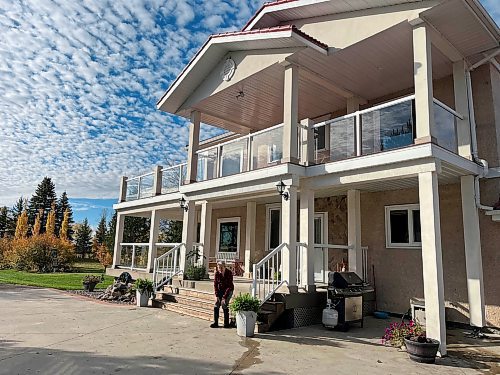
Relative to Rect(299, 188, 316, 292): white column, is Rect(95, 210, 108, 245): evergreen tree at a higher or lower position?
higher

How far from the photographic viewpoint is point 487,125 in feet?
29.8

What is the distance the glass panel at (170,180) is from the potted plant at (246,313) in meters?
7.91

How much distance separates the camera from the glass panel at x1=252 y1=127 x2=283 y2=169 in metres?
10.5

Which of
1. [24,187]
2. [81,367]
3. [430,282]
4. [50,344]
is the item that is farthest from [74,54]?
[24,187]

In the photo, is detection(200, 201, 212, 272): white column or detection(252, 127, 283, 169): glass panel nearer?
detection(252, 127, 283, 169): glass panel

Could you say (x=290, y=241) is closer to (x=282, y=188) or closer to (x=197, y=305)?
(x=282, y=188)

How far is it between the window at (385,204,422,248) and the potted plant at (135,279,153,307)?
7.18 m

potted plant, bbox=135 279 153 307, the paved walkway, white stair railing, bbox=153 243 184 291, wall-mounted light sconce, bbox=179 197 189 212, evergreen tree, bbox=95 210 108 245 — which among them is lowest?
the paved walkway

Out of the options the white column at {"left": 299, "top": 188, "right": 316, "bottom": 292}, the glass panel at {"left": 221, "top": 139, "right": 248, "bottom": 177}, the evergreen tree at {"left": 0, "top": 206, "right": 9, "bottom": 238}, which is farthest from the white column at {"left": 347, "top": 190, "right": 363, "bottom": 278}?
the evergreen tree at {"left": 0, "top": 206, "right": 9, "bottom": 238}

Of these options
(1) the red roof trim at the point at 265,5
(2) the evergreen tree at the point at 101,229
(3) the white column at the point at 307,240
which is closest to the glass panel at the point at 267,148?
(3) the white column at the point at 307,240

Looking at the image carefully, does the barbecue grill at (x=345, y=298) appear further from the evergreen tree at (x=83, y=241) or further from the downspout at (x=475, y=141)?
the evergreen tree at (x=83, y=241)

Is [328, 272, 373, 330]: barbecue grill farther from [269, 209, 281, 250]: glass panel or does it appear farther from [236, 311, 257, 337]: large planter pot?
[269, 209, 281, 250]: glass panel

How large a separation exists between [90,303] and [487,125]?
12.5 m

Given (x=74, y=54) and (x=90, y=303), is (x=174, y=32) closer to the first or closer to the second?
(x=74, y=54)
